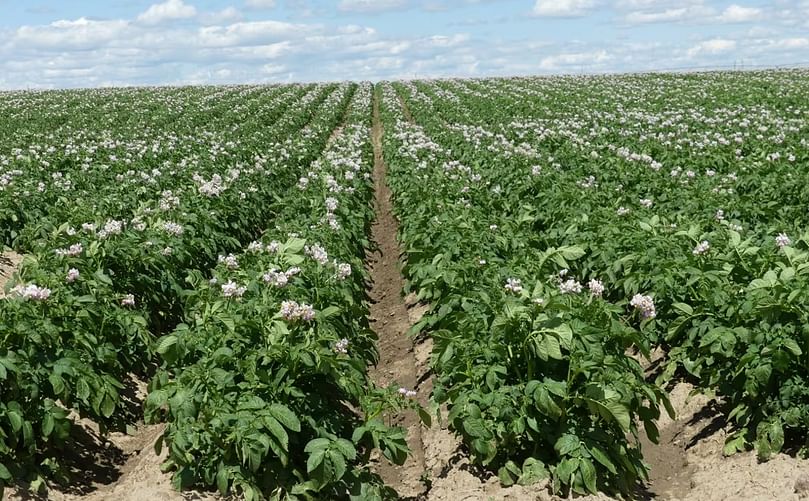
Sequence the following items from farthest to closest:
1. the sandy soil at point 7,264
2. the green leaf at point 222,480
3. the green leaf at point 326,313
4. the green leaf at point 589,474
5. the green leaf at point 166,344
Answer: the sandy soil at point 7,264, the green leaf at point 326,313, the green leaf at point 166,344, the green leaf at point 589,474, the green leaf at point 222,480

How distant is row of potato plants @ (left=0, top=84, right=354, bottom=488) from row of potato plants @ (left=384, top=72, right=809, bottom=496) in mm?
2670

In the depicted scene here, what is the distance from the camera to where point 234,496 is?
4.55 meters

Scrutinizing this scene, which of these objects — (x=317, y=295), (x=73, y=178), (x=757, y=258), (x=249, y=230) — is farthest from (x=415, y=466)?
(x=73, y=178)

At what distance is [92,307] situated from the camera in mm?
5992

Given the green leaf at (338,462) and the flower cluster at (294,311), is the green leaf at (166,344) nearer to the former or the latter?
the flower cluster at (294,311)

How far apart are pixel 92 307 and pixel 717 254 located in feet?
17.6

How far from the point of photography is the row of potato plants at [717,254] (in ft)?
16.7

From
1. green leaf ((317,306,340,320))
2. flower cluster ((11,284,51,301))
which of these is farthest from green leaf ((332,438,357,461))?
flower cluster ((11,284,51,301))

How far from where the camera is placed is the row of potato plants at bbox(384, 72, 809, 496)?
5164 mm

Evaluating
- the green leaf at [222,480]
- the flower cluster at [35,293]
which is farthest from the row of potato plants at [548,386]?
the flower cluster at [35,293]

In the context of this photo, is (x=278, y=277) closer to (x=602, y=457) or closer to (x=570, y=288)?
(x=570, y=288)

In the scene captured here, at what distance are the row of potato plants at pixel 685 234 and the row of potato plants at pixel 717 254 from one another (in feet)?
0.05

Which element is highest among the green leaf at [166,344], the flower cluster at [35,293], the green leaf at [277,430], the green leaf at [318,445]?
the flower cluster at [35,293]

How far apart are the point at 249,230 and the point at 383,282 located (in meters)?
2.51
